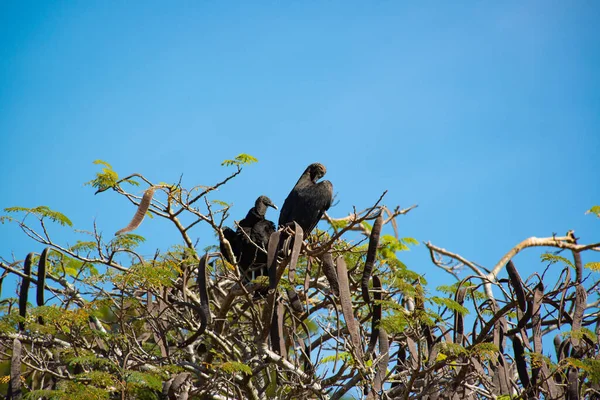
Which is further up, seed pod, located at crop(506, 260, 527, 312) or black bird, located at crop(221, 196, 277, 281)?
black bird, located at crop(221, 196, 277, 281)

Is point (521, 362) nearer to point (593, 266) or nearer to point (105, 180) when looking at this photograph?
point (593, 266)

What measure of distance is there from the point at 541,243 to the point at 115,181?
23.5 ft

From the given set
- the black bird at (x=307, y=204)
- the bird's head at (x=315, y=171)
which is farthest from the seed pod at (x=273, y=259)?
the bird's head at (x=315, y=171)

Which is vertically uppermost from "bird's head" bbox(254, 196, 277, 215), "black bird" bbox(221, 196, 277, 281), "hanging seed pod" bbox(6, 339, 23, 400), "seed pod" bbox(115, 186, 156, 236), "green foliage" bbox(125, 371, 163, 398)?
"bird's head" bbox(254, 196, 277, 215)

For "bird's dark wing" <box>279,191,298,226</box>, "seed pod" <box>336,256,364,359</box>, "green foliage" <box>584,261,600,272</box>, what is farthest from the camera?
"bird's dark wing" <box>279,191,298,226</box>

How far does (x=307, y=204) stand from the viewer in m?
8.13

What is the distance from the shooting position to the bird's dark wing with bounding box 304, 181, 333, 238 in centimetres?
809

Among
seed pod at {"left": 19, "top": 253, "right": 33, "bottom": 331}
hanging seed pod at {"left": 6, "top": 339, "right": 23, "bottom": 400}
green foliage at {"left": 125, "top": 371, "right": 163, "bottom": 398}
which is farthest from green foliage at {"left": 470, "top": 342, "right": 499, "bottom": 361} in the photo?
seed pod at {"left": 19, "top": 253, "right": 33, "bottom": 331}

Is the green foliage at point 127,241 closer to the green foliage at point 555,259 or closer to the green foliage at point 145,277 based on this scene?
the green foliage at point 145,277

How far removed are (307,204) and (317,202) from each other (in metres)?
0.12

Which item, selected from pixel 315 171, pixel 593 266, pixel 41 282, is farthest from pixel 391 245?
pixel 41 282

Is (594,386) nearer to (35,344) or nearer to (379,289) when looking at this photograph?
(379,289)

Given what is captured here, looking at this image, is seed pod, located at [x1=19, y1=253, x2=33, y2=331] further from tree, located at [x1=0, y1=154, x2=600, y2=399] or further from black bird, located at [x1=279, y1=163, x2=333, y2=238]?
black bird, located at [x1=279, y1=163, x2=333, y2=238]

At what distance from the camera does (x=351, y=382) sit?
5.97 meters
